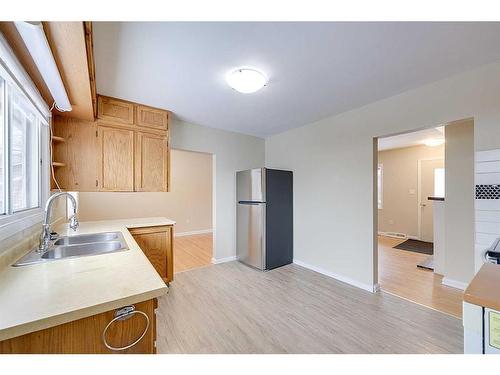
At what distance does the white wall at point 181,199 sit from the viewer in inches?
172

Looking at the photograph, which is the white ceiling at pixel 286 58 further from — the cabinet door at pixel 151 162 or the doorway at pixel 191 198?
the doorway at pixel 191 198

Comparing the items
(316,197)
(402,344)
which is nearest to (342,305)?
(402,344)

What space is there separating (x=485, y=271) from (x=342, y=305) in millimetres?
1570

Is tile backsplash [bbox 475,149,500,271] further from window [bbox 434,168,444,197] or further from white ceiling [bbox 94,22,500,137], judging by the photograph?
window [bbox 434,168,444,197]

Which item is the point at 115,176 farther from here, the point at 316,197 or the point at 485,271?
the point at 485,271

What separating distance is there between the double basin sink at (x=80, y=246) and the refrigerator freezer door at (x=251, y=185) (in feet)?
6.43

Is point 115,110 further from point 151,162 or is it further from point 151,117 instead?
point 151,162

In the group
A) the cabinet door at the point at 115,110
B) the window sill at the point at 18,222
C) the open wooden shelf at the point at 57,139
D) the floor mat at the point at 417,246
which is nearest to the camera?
the window sill at the point at 18,222

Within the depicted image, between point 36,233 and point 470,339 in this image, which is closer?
point 470,339

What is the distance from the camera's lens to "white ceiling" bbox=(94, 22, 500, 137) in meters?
1.39

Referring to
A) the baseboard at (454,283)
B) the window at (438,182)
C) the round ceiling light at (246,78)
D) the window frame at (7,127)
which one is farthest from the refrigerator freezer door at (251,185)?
the window at (438,182)

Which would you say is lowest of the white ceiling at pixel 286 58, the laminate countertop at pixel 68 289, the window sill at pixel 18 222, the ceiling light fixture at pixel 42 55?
the laminate countertop at pixel 68 289

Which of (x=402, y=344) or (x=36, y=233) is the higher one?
(x=36, y=233)
